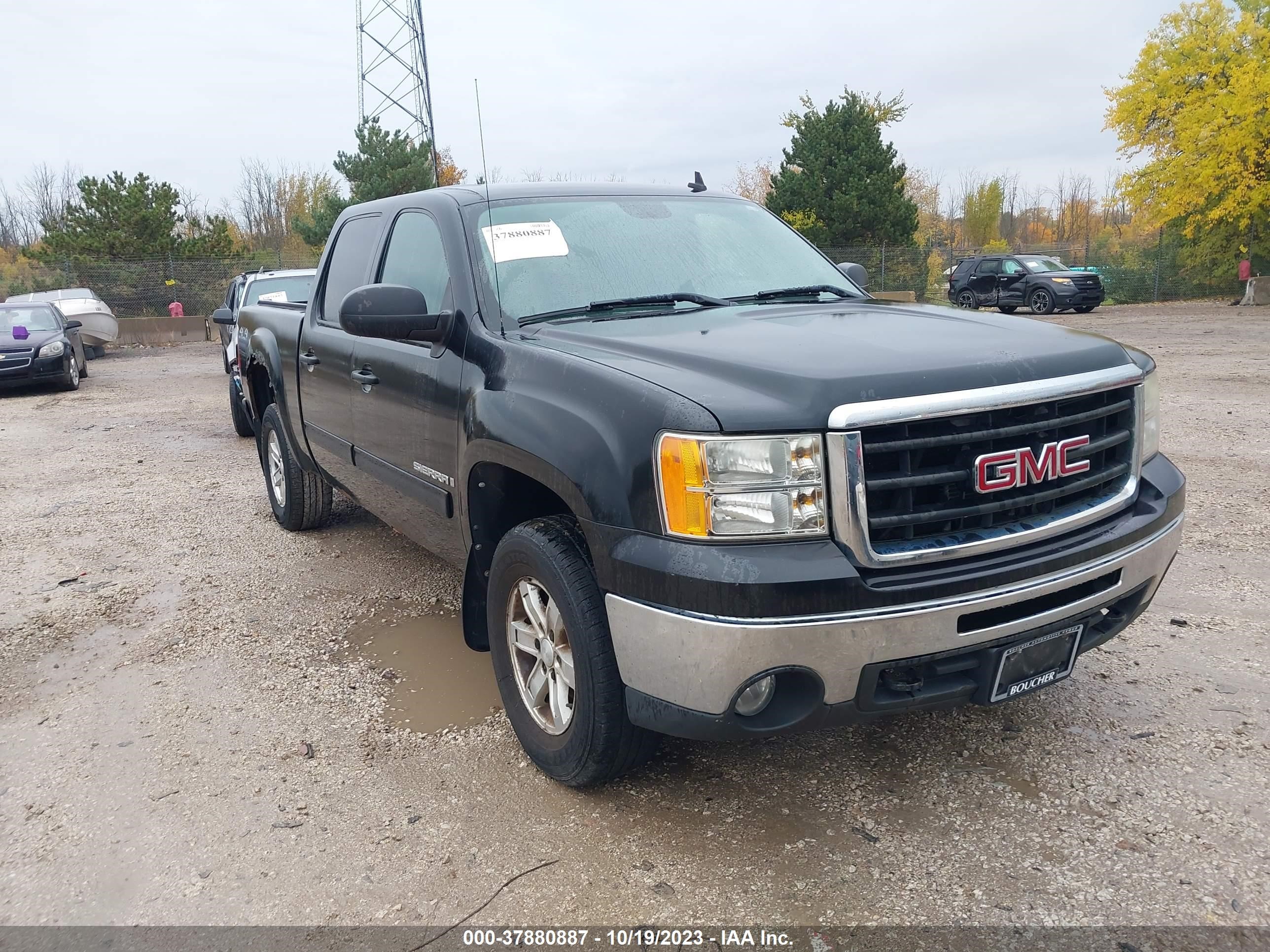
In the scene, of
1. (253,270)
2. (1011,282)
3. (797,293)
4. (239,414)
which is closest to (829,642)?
(797,293)

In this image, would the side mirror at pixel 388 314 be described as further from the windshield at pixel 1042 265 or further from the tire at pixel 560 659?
→ the windshield at pixel 1042 265

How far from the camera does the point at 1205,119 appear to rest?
85.5 feet

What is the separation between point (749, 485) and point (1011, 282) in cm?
2547

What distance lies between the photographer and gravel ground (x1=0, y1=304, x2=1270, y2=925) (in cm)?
250

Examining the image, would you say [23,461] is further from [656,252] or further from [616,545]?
[616,545]

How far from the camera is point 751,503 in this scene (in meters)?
2.35

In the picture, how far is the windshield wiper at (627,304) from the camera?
333 centimetres

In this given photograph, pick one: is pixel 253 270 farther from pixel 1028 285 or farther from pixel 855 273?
pixel 855 273

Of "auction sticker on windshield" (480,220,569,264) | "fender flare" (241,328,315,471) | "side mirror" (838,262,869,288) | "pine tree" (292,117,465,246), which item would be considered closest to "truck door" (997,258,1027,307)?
"pine tree" (292,117,465,246)

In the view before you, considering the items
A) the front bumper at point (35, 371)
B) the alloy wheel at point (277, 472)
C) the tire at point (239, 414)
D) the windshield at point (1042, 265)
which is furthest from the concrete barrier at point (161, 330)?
the alloy wheel at point (277, 472)

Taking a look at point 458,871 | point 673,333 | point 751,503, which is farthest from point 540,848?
point 673,333

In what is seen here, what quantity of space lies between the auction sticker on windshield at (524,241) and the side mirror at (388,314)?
0.36 meters

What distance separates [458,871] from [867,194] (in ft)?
100

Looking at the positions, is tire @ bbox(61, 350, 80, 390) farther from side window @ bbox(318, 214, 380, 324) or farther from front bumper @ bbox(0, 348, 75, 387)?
side window @ bbox(318, 214, 380, 324)
